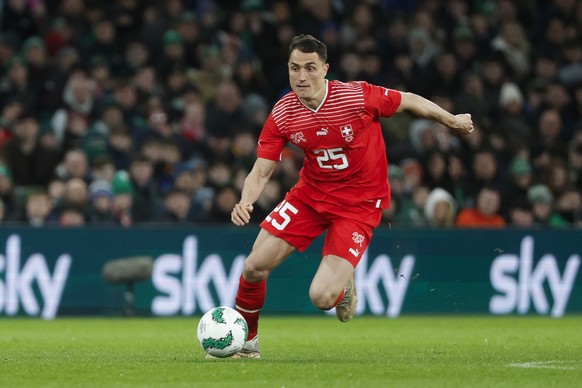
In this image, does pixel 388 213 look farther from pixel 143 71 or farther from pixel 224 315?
pixel 224 315

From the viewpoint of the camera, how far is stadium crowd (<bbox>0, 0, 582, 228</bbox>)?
16.5 meters

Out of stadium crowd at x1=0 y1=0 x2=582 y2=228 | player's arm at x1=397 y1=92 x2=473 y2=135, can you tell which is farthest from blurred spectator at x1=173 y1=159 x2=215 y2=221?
player's arm at x1=397 y1=92 x2=473 y2=135

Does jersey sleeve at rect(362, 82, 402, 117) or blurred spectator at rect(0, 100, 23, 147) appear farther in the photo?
blurred spectator at rect(0, 100, 23, 147)

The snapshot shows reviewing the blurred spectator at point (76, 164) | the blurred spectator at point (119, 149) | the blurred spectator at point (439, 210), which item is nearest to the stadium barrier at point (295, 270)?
the blurred spectator at point (439, 210)

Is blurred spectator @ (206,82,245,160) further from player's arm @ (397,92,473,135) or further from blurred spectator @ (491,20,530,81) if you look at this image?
player's arm @ (397,92,473,135)

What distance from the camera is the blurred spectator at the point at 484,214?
16453 mm

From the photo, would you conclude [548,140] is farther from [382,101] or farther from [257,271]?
[257,271]

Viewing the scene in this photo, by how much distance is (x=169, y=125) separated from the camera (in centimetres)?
1770

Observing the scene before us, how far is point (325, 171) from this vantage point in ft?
32.4

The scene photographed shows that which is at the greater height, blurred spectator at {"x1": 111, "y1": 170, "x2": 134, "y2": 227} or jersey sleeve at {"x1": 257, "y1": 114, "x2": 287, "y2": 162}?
jersey sleeve at {"x1": 257, "y1": 114, "x2": 287, "y2": 162}

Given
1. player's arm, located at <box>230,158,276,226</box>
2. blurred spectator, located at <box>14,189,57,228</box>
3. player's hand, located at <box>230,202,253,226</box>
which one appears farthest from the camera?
blurred spectator, located at <box>14,189,57,228</box>

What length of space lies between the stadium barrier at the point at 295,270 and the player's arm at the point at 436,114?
5921 millimetres

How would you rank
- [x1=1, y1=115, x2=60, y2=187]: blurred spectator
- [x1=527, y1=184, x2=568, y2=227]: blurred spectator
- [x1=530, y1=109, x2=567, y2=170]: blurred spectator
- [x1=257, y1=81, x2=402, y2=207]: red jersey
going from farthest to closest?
[x1=530, y1=109, x2=567, y2=170]: blurred spectator < [x1=527, y1=184, x2=568, y2=227]: blurred spectator < [x1=1, y1=115, x2=60, y2=187]: blurred spectator < [x1=257, y1=81, x2=402, y2=207]: red jersey

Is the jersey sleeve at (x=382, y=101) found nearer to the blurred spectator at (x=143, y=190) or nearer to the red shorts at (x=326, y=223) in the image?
the red shorts at (x=326, y=223)
